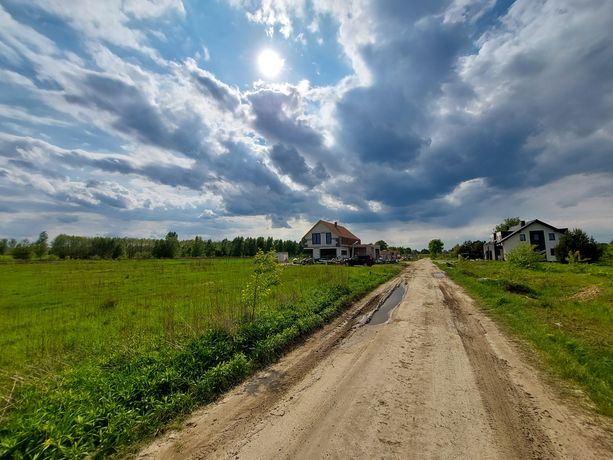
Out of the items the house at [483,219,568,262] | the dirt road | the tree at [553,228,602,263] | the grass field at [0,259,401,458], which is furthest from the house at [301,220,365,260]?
the dirt road

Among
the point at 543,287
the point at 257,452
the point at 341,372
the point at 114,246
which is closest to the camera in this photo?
the point at 257,452

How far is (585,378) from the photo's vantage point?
5.47m

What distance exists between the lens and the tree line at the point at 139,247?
10219 centimetres

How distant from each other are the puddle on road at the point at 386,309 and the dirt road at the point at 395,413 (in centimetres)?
339

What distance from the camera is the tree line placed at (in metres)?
102

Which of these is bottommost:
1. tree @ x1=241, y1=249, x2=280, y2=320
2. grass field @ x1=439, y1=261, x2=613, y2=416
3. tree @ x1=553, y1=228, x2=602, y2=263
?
grass field @ x1=439, y1=261, x2=613, y2=416

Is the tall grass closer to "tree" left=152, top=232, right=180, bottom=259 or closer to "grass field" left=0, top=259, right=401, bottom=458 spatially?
"grass field" left=0, top=259, right=401, bottom=458

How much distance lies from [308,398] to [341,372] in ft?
4.16

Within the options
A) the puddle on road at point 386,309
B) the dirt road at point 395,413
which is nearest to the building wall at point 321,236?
the puddle on road at point 386,309

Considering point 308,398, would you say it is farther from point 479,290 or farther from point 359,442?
point 479,290

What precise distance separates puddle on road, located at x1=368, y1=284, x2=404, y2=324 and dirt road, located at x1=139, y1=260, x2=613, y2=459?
3391 millimetres

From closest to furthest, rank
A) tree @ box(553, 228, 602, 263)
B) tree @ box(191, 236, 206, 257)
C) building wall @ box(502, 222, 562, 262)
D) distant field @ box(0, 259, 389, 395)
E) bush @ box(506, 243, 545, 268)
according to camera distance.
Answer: distant field @ box(0, 259, 389, 395)
bush @ box(506, 243, 545, 268)
tree @ box(553, 228, 602, 263)
building wall @ box(502, 222, 562, 262)
tree @ box(191, 236, 206, 257)

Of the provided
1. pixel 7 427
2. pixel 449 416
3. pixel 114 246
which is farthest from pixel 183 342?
pixel 114 246

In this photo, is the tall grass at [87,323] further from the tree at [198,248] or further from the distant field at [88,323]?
the tree at [198,248]
